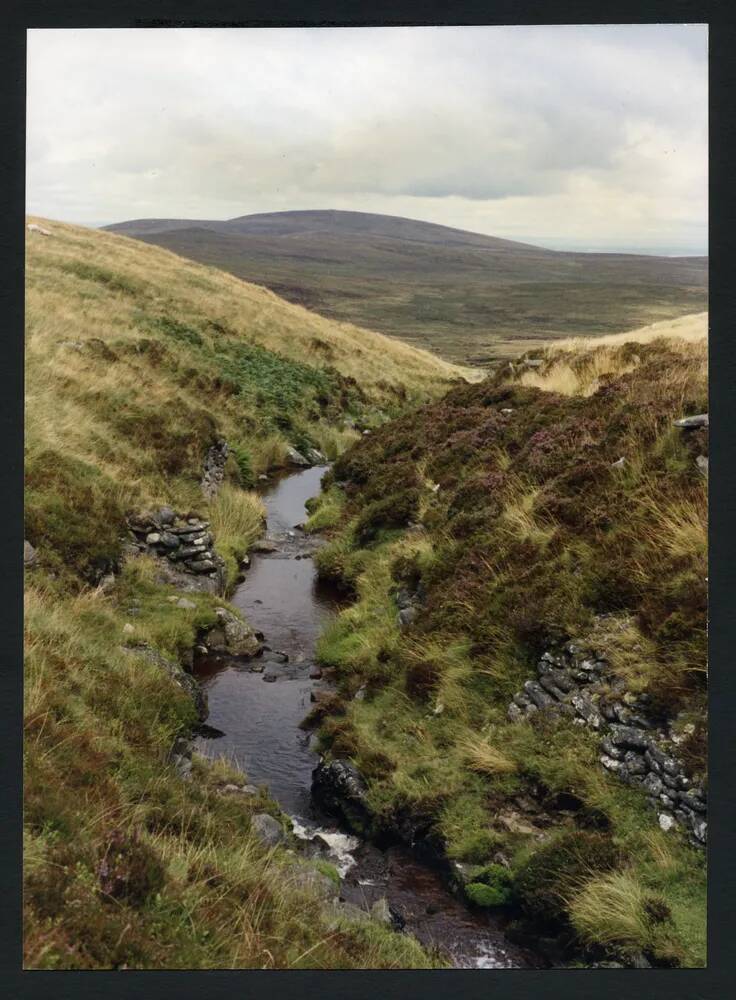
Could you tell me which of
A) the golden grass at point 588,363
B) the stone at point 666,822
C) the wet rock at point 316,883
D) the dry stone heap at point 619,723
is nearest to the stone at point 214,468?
the golden grass at point 588,363

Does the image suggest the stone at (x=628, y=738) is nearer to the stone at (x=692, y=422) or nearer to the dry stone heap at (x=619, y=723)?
the dry stone heap at (x=619, y=723)

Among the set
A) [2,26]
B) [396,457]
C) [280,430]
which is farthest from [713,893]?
[280,430]

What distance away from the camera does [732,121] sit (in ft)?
19.0

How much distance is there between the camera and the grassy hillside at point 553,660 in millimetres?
7039

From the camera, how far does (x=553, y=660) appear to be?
9.14m

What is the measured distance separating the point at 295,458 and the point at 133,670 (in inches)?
751

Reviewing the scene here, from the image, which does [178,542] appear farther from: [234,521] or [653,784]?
[653,784]

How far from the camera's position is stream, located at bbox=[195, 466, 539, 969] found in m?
7.23

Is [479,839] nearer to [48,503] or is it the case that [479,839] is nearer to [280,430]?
[48,503]

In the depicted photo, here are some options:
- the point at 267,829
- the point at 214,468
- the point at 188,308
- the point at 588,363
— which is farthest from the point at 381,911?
the point at 188,308

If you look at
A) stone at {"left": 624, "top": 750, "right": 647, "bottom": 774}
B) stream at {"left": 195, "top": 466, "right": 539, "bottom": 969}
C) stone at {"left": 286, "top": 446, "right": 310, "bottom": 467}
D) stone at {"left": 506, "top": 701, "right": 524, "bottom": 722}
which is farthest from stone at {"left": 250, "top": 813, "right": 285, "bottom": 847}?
stone at {"left": 286, "top": 446, "right": 310, "bottom": 467}

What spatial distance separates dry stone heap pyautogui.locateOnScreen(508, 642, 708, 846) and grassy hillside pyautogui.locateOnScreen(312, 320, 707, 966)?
0.12 ft

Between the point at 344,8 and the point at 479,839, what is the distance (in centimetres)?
774

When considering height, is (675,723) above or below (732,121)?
below
